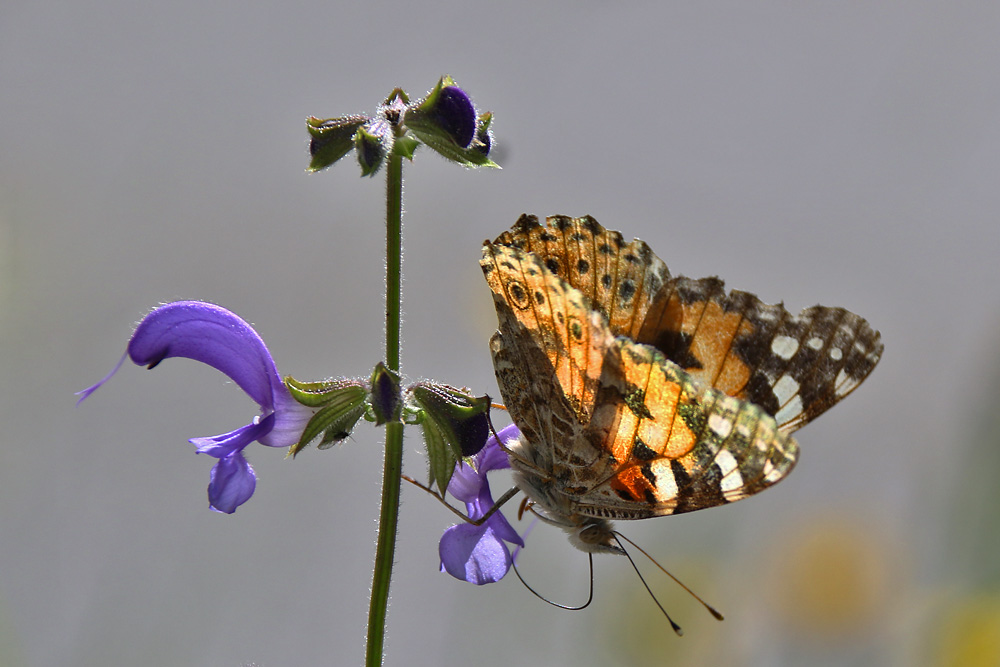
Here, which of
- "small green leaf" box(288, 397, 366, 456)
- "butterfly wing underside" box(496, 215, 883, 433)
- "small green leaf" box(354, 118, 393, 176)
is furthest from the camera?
"butterfly wing underside" box(496, 215, 883, 433)

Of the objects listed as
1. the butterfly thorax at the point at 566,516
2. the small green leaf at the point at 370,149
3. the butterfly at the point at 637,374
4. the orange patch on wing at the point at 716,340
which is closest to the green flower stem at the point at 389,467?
the small green leaf at the point at 370,149

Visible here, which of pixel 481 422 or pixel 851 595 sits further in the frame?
pixel 851 595

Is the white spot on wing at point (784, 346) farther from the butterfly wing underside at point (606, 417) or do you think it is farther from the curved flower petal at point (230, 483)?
the curved flower petal at point (230, 483)

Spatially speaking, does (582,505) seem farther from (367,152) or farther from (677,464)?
(367,152)

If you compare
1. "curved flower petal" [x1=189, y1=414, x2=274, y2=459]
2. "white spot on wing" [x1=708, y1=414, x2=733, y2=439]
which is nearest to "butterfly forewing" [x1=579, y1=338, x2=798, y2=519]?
"white spot on wing" [x1=708, y1=414, x2=733, y2=439]

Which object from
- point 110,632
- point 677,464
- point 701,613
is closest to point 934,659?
point 701,613

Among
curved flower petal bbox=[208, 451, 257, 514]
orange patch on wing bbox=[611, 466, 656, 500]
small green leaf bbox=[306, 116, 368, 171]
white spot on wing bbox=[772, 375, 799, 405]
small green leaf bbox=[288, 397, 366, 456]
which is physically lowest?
curved flower petal bbox=[208, 451, 257, 514]

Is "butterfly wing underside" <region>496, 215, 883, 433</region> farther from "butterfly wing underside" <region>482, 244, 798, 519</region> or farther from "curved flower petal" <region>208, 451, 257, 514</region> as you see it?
"curved flower petal" <region>208, 451, 257, 514</region>

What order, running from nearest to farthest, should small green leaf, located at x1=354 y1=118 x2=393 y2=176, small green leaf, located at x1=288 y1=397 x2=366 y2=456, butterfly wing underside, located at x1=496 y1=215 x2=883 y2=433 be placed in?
1. small green leaf, located at x1=354 y1=118 x2=393 y2=176
2. small green leaf, located at x1=288 y1=397 x2=366 y2=456
3. butterfly wing underside, located at x1=496 y1=215 x2=883 y2=433
